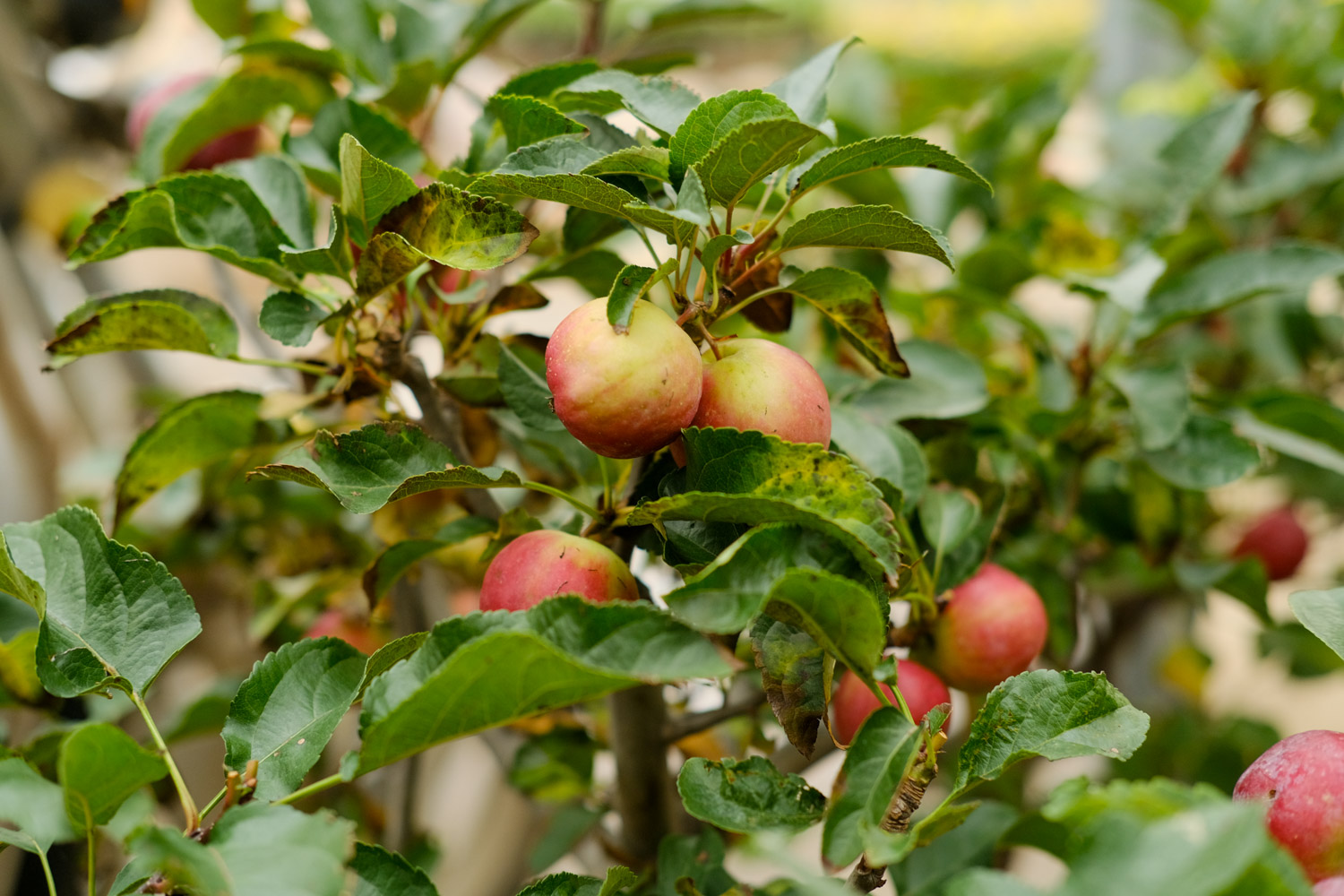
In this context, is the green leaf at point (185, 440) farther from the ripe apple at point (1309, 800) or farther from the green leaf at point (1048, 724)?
the ripe apple at point (1309, 800)

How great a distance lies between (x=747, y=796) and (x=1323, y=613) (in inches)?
10.4

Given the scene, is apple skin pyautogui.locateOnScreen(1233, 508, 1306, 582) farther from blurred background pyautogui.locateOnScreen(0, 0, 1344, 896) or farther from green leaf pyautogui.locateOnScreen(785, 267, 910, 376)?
green leaf pyautogui.locateOnScreen(785, 267, 910, 376)

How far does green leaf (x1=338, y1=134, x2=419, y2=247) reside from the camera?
0.43m

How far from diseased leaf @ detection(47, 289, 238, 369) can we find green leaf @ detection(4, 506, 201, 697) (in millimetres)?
91

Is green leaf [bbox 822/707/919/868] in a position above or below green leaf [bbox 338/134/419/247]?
below

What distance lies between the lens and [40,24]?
51.9 inches

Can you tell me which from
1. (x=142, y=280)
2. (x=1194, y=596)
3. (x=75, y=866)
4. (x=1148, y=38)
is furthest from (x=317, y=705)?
A: (x=1148, y=38)

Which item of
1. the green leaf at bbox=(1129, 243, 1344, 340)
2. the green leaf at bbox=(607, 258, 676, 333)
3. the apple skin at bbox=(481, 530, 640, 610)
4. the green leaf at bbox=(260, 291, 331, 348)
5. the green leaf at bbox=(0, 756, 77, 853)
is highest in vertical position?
the green leaf at bbox=(607, 258, 676, 333)

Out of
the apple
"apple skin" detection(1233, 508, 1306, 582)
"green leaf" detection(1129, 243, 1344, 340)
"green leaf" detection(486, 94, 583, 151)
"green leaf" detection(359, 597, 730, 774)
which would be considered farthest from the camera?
"apple skin" detection(1233, 508, 1306, 582)

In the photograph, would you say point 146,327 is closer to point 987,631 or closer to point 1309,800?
point 987,631

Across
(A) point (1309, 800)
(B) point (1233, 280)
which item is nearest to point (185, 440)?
(A) point (1309, 800)

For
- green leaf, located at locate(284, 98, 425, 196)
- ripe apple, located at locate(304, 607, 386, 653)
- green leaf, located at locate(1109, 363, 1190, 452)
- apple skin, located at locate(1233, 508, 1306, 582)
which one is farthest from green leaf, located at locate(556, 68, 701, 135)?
apple skin, located at locate(1233, 508, 1306, 582)

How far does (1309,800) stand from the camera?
0.40 meters

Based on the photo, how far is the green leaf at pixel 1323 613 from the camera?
0.42 m
